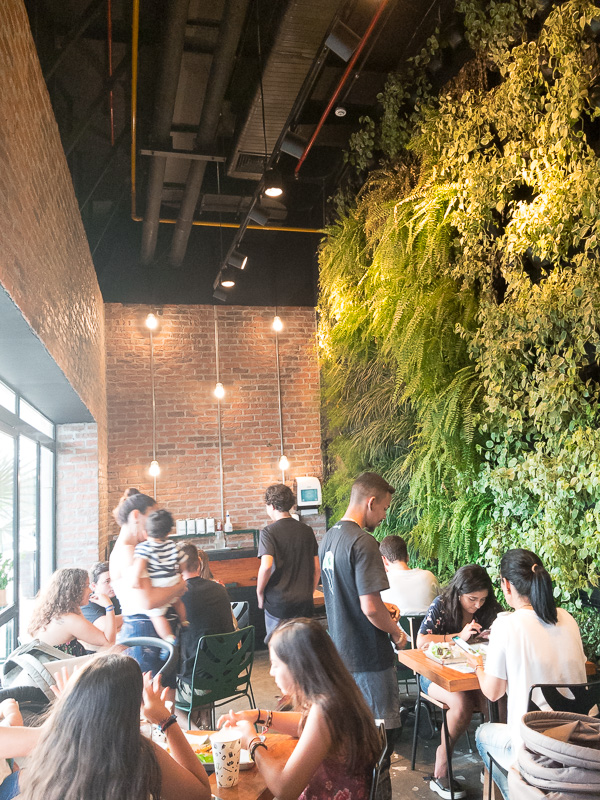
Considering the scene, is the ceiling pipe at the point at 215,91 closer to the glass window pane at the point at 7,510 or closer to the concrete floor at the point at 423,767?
the glass window pane at the point at 7,510

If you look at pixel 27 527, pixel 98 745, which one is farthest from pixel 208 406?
pixel 98 745

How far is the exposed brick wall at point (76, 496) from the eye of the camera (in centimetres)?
632

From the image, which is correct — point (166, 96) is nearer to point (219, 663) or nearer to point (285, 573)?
point (285, 573)

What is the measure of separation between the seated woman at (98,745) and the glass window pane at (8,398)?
2779 mm

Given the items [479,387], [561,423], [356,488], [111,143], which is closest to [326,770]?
[356,488]

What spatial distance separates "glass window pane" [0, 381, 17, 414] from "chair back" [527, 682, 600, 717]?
332 cm

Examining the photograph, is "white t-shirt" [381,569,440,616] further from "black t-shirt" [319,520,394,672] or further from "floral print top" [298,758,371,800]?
"floral print top" [298,758,371,800]

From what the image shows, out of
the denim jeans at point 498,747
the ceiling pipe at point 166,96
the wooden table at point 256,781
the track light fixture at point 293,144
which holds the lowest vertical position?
the denim jeans at point 498,747

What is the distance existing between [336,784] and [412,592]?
247 cm

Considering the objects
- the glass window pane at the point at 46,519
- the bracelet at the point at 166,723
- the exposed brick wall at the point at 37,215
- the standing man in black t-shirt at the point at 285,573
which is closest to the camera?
the bracelet at the point at 166,723

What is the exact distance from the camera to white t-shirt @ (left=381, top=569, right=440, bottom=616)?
173 inches

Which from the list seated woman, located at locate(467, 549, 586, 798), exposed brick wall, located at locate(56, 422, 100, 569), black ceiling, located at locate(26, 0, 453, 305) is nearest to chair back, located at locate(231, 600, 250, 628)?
exposed brick wall, located at locate(56, 422, 100, 569)

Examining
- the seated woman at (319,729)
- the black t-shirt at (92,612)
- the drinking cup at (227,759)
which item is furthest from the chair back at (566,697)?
the black t-shirt at (92,612)

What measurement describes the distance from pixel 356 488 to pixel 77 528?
395 cm
